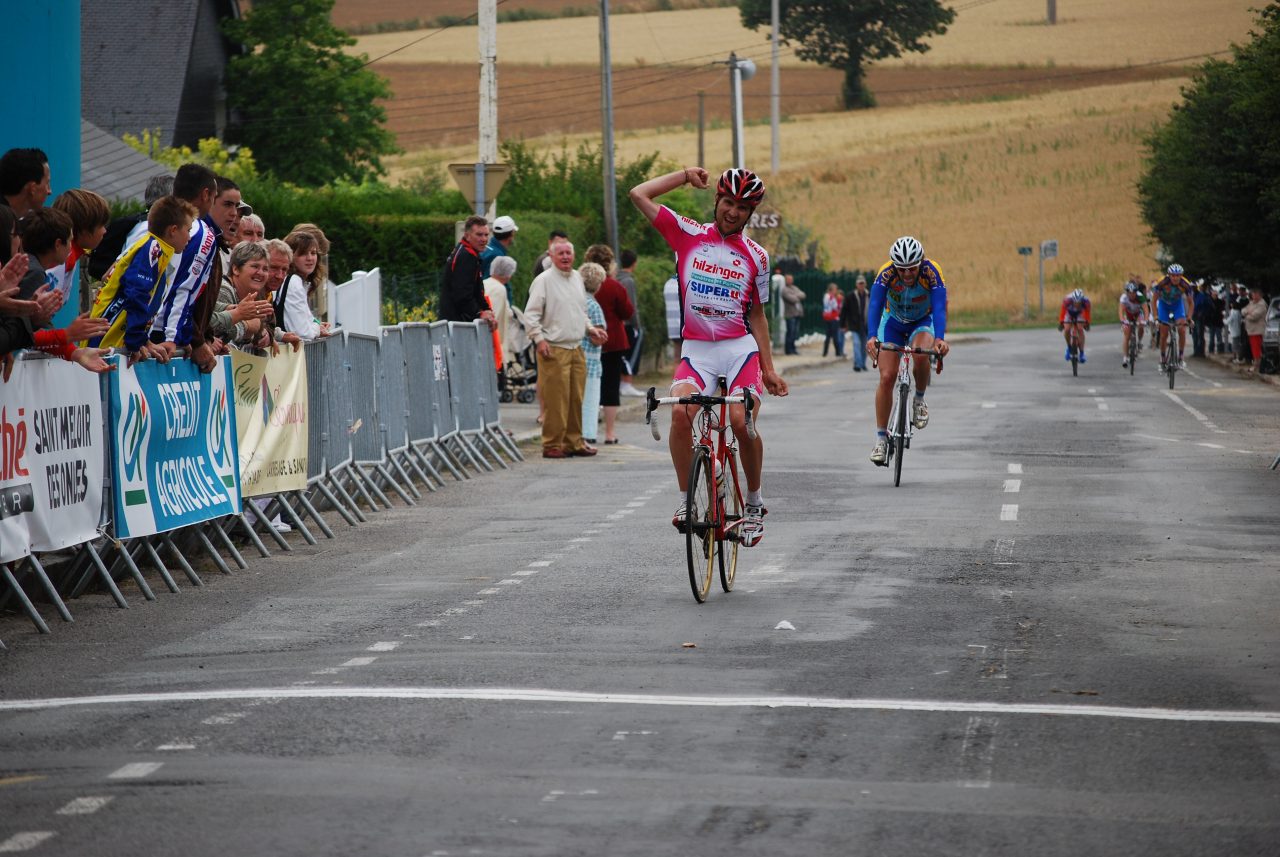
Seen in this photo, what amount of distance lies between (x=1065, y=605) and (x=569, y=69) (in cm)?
10373

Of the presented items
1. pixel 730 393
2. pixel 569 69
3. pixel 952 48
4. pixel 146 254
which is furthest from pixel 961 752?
pixel 952 48

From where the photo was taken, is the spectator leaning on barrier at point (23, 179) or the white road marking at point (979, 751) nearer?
the white road marking at point (979, 751)

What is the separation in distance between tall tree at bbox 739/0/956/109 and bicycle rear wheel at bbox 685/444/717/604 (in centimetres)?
10748

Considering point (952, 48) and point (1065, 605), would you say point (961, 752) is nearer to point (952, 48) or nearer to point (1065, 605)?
point (1065, 605)

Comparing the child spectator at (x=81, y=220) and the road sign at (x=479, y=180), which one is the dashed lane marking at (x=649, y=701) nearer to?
the child spectator at (x=81, y=220)

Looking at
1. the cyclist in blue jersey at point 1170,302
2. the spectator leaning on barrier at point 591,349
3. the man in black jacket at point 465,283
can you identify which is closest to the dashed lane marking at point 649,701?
the man in black jacket at point 465,283

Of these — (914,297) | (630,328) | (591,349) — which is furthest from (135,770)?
(630,328)

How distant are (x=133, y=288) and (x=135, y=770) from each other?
5125mm

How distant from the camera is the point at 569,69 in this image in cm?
11131

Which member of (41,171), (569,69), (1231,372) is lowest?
(1231,372)

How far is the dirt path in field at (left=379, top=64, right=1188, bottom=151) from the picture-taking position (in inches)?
4124

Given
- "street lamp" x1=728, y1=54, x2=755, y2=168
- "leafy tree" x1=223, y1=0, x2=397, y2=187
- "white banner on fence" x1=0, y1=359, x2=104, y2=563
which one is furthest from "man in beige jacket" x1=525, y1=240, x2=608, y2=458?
"leafy tree" x1=223, y1=0, x2=397, y2=187

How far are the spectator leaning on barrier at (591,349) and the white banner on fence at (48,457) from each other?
1018 cm

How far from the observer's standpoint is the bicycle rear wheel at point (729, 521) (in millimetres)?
10352
